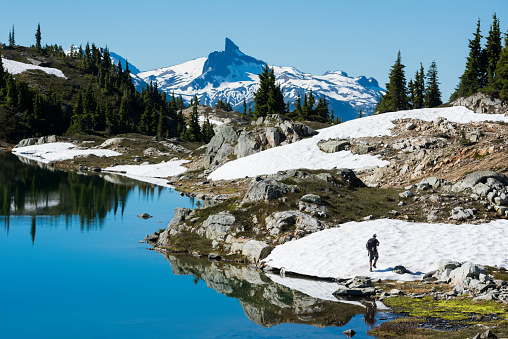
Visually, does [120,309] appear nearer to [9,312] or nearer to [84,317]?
[84,317]

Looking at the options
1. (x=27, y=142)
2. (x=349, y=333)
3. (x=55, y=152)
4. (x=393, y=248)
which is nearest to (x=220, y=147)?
(x=55, y=152)

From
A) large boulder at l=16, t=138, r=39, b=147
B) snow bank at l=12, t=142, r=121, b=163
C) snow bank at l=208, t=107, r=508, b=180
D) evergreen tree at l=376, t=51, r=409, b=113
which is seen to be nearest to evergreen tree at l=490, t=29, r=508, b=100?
snow bank at l=208, t=107, r=508, b=180

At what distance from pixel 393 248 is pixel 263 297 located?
35.1 ft

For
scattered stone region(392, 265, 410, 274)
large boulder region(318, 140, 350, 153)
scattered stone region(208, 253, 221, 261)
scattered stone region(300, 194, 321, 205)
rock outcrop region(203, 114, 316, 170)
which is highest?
rock outcrop region(203, 114, 316, 170)

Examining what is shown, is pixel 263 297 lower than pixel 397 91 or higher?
lower

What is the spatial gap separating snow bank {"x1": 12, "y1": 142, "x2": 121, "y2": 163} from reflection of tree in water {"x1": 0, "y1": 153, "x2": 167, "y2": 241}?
77.8 ft

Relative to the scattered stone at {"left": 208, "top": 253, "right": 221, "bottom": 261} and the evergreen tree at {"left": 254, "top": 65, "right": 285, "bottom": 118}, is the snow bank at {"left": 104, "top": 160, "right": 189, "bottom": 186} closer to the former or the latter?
the evergreen tree at {"left": 254, "top": 65, "right": 285, "bottom": 118}

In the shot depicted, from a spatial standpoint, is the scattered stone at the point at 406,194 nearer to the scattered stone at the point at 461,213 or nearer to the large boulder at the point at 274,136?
the scattered stone at the point at 461,213

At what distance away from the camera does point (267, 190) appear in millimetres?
42469

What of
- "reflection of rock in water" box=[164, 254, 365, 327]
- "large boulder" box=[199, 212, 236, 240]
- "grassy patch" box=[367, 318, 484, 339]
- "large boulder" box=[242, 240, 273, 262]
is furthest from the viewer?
"large boulder" box=[199, 212, 236, 240]

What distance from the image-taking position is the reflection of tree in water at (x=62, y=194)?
57.4 meters

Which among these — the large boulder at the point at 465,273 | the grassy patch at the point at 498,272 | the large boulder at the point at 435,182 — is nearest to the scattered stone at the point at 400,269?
the large boulder at the point at 465,273

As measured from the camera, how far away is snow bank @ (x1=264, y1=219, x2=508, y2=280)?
2998 cm

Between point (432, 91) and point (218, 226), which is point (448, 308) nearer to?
point (218, 226)
